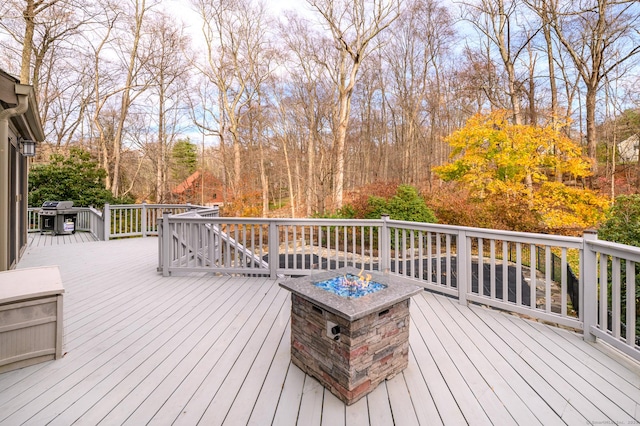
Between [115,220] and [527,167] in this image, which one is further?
Answer: [115,220]

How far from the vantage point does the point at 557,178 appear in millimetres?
10359

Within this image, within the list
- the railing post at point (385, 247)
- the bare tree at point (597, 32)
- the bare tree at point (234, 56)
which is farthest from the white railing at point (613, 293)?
the bare tree at point (234, 56)

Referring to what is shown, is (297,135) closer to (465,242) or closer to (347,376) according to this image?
(465,242)

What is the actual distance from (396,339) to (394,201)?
21.4ft

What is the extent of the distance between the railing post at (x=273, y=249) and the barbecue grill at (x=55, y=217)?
324 inches

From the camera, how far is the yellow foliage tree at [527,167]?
26.3ft

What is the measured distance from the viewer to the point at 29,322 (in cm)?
224

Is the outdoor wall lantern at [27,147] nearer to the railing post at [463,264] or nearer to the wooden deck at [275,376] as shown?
the wooden deck at [275,376]

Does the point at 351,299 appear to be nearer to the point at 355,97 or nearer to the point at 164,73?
the point at 355,97

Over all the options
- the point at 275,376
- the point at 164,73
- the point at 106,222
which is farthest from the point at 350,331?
the point at 164,73

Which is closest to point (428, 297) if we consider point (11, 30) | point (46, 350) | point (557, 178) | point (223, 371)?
point (223, 371)

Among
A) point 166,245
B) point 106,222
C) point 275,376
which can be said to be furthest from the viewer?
point 106,222

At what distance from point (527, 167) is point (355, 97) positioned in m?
10.4

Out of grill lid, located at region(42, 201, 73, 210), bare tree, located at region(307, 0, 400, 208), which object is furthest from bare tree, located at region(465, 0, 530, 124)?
grill lid, located at region(42, 201, 73, 210)
